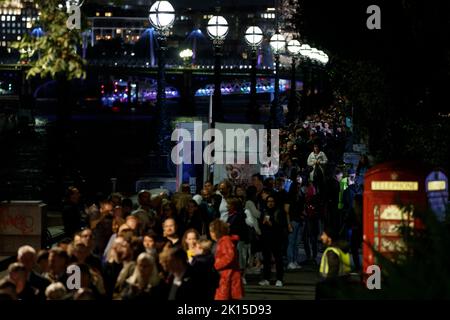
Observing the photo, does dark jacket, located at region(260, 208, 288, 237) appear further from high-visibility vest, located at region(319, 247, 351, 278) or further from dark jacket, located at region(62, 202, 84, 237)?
high-visibility vest, located at region(319, 247, 351, 278)

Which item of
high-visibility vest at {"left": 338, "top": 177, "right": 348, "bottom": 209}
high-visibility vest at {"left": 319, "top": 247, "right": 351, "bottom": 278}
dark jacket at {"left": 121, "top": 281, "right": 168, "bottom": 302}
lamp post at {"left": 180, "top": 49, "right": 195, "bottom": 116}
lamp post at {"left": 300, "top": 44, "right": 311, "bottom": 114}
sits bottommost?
dark jacket at {"left": 121, "top": 281, "right": 168, "bottom": 302}

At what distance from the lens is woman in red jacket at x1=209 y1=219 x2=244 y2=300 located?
1291 centimetres

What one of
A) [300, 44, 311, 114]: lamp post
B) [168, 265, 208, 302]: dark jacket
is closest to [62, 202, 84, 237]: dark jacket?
[168, 265, 208, 302]: dark jacket

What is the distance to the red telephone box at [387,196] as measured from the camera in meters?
13.9

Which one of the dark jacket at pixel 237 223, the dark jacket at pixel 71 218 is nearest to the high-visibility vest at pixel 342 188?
the dark jacket at pixel 237 223

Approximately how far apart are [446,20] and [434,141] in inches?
113

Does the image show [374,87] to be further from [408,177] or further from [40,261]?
[40,261]

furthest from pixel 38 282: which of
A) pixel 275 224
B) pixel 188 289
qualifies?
pixel 275 224

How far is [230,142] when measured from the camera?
22.5 meters

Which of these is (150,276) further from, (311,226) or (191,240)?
(311,226)

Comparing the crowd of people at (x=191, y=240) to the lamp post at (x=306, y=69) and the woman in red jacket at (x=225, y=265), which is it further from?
the lamp post at (x=306, y=69)

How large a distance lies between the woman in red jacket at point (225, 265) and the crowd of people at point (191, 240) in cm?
1

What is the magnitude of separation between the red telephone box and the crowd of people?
1.74ft
